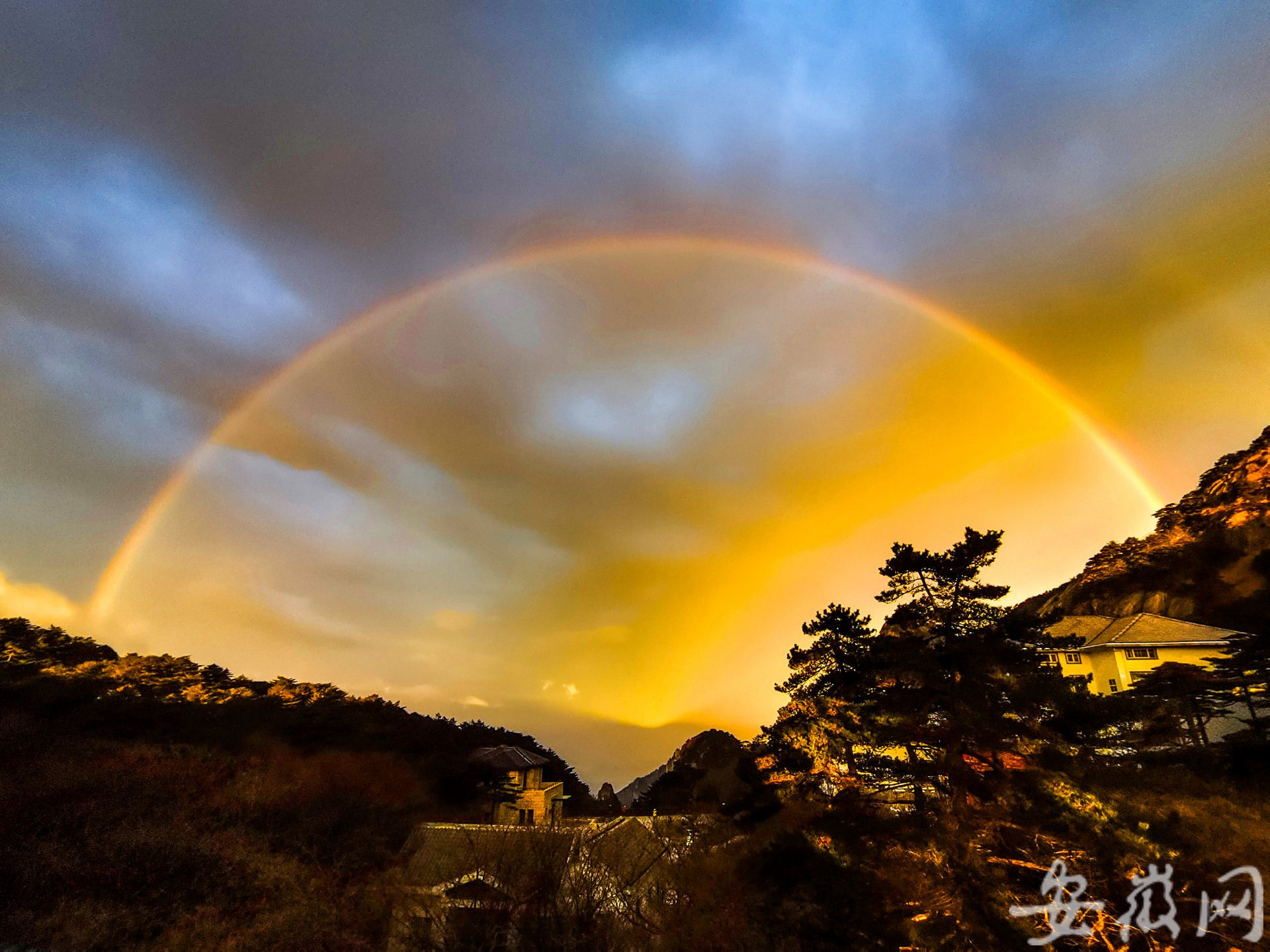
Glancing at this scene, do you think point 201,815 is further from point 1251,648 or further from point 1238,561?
point 1238,561

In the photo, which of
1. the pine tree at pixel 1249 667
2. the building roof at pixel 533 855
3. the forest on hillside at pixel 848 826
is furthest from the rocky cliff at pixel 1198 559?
the building roof at pixel 533 855

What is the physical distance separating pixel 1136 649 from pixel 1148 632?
2145 mm

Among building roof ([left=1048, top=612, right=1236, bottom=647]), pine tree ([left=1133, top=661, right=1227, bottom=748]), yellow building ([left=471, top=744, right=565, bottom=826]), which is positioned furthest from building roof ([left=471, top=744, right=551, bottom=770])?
building roof ([left=1048, top=612, right=1236, bottom=647])

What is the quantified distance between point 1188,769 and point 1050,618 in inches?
393

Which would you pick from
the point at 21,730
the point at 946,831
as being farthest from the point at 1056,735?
the point at 21,730

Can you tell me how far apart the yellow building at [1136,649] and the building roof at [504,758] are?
3944 cm

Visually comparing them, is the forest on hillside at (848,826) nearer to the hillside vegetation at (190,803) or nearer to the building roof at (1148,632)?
the hillside vegetation at (190,803)

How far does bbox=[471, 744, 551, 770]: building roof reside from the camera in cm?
4461

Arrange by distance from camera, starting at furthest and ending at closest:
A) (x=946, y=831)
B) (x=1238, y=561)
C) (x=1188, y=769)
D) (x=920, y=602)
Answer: (x=1238, y=561)
(x=1188, y=769)
(x=920, y=602)
(x=946, y=831)

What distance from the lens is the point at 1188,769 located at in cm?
2423

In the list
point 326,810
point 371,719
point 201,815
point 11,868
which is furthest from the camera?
point 371,719

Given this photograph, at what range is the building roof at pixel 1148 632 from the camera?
4719 centimetres

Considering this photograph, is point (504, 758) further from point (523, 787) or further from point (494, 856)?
point (494, 856)

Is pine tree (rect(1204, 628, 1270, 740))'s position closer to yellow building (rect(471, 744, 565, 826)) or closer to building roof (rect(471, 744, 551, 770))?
yellow building (rect(471, 744, 565, 826))
